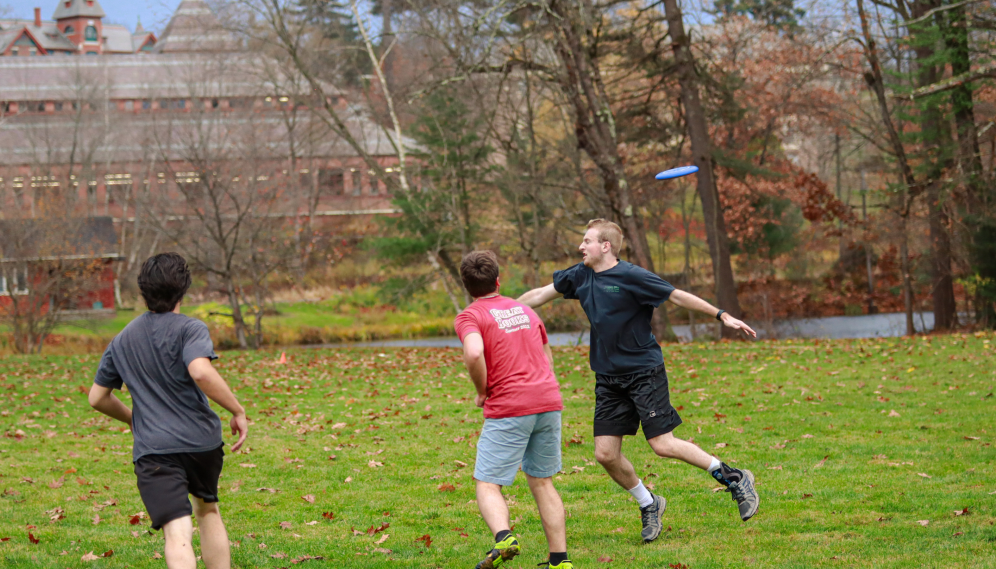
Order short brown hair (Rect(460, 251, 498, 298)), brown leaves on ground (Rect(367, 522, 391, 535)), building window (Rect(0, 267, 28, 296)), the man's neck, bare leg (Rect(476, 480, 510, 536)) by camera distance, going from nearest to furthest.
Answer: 1. bare leg (Rect(476, 480, 510, 536))
2. short brown hair (Rect(460, 251, 498, 298))
3. the man's neck
4. brown leaves on ground (Rect(367, 522, 391, 535))
5. building window (Rect(0, 267, 28, 296))

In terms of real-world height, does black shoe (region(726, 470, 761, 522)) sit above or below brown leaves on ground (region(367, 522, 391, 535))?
above

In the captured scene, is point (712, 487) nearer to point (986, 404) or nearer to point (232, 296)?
point (986, 404)

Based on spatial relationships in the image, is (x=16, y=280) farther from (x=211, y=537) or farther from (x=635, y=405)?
(x=635, y=405)

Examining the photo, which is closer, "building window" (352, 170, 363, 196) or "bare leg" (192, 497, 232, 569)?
"bare leg" (192, 497, 232, 569)

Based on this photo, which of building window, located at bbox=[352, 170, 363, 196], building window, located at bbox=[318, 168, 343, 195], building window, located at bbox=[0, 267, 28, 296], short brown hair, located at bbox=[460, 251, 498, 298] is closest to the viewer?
short brown hair, located at bbox=[460, 251, 498, 298]

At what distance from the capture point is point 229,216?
29.6 m

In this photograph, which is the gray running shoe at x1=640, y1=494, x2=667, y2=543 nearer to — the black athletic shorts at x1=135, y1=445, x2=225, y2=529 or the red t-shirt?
the red t-shirt

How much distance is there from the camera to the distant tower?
92.6 metres

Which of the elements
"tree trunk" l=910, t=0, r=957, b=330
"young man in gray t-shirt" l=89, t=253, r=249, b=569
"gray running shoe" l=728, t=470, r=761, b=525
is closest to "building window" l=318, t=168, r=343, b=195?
"tree trunk" l=910, t=0, r=957, b=330

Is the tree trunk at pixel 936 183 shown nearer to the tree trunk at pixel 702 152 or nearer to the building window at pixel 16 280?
the tree trunk at pixel 702 152

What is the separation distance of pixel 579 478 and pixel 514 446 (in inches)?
116

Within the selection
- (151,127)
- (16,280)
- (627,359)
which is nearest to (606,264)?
(627,359)

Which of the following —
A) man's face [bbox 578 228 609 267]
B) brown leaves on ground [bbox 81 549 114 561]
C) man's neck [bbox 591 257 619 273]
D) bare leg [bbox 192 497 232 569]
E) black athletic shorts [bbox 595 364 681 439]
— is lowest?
brown leaves on ground [bbox 81 549 114 561]

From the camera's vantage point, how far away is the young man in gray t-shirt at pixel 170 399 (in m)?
4.02
